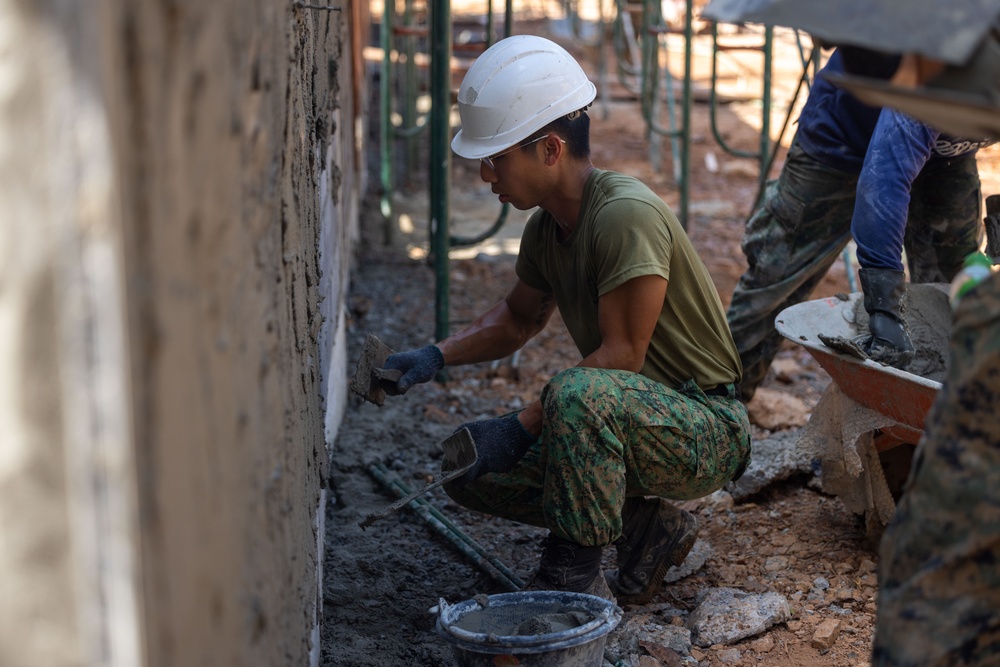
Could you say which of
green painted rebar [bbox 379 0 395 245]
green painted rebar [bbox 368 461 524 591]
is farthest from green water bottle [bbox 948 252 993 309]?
green painted rebar [bbox 379 0 395 245]

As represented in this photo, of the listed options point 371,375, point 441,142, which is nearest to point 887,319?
point 371,375

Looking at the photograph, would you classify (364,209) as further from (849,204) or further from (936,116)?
(936,116)

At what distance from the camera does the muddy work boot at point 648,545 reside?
3.01 metres

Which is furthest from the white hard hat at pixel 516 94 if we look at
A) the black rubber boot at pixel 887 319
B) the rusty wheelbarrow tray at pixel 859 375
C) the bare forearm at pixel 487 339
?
the black rubber boot at pixel 887 319

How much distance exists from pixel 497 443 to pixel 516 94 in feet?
3.07

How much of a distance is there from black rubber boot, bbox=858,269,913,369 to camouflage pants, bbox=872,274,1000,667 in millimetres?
1624

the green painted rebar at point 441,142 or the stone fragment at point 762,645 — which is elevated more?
the green painted rebar at point 441,142

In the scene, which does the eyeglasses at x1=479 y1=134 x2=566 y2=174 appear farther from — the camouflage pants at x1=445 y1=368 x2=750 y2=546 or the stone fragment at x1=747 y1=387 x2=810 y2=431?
the stone fragment at x1=747 y1=387 x2=810 y2=431

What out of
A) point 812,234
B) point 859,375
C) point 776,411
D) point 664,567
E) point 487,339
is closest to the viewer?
point 859,375

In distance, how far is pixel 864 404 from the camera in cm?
303

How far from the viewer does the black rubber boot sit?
3.12 m

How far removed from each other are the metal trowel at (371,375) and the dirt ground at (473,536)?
571 mm

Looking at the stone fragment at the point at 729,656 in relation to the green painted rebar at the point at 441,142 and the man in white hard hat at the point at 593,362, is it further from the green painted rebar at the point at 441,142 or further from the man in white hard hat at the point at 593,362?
the green painted rebar at the point at 441,142

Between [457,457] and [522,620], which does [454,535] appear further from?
[522,620]
